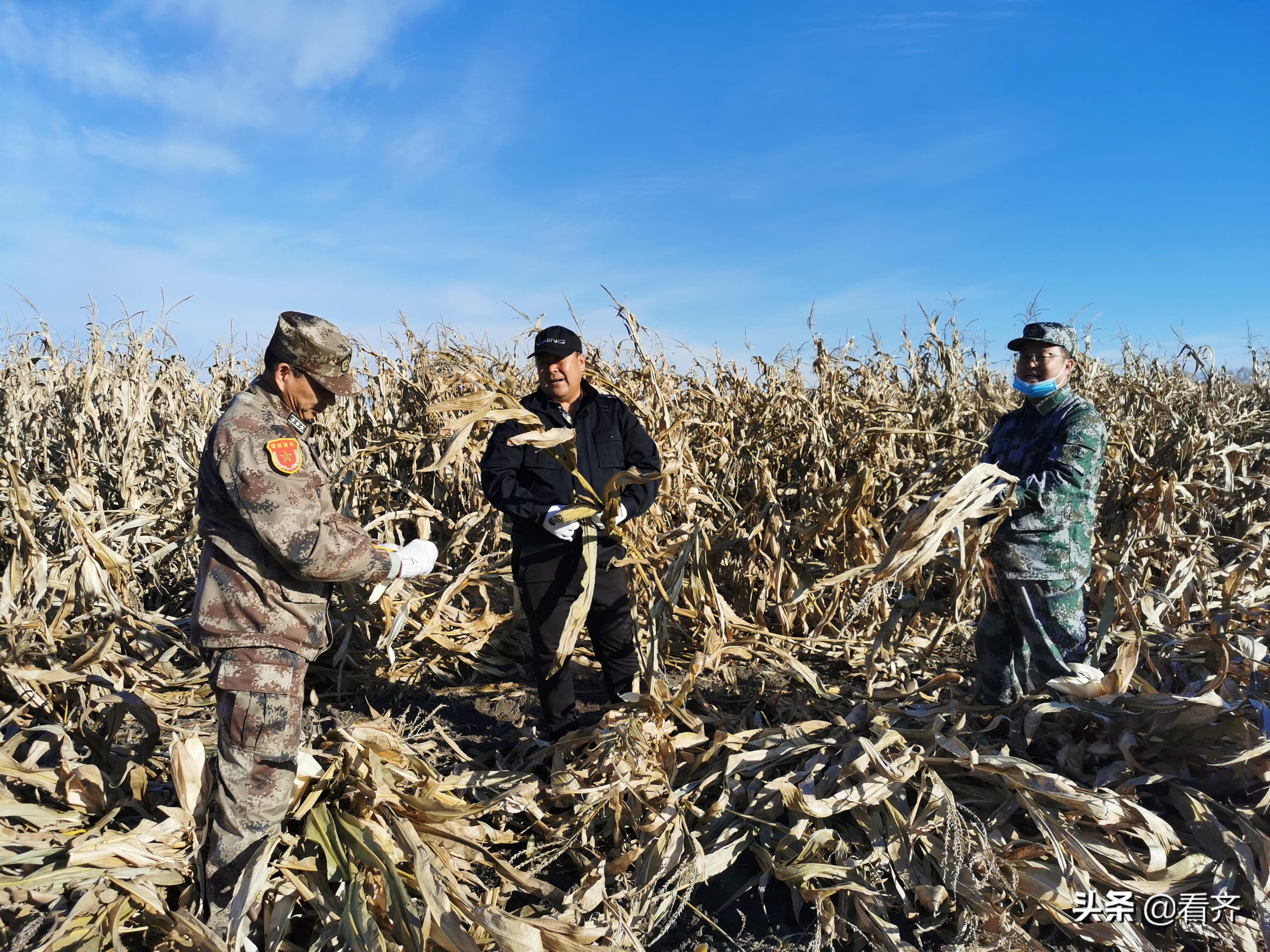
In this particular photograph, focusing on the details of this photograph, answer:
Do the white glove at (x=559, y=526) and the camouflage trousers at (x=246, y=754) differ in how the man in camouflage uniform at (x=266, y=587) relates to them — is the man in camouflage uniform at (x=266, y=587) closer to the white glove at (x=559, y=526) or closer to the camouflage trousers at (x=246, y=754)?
the camouflage trousers at (x=246, y=754)

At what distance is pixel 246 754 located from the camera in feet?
7.18

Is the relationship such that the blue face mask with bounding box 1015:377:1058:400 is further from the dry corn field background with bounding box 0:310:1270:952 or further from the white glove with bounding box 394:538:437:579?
the white glove with bounding box 394:538:437:579

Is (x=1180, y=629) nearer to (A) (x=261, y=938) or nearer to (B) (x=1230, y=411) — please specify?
(B) (x=1230, y=411)

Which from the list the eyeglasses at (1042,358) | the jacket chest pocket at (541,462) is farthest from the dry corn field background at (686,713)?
the eyeglasses at (1042,358)

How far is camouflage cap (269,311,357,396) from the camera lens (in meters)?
2.16

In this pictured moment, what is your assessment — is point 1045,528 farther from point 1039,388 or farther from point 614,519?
point 614,519

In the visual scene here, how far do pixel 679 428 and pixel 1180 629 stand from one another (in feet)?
8.56

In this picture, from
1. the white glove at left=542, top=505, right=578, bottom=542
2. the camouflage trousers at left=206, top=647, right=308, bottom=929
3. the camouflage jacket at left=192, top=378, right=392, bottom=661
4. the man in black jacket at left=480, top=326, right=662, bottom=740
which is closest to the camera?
the camouflage jacket at left=192, top=378, right=392, bottom=661

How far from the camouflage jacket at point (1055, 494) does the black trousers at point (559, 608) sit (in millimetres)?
1539

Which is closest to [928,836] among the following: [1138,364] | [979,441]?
[979,441]

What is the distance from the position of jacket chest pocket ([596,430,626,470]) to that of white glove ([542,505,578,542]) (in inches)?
11.7

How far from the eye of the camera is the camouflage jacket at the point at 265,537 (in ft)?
6.76

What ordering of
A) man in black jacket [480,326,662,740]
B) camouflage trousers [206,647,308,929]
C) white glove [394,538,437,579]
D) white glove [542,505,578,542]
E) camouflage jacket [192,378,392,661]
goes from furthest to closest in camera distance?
1. man in black jacket [480,326,662,740]
2. white glove [542,505,578,542]
3. white glove [394,538,437,579]
4. camouflage trousers [206,647,308,929]
5. camouflage jacket [192,378,392,661]

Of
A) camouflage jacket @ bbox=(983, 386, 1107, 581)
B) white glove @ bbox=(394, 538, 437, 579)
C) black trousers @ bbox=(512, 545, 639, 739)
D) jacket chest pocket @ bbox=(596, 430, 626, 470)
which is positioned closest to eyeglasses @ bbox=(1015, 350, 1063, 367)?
camouflage jacket @ bbox=(983, 386, 1107, 581)
